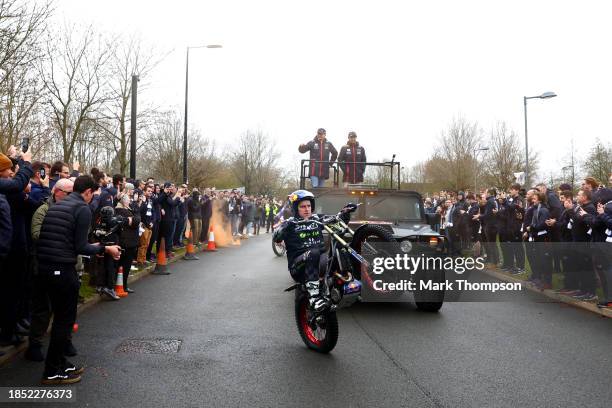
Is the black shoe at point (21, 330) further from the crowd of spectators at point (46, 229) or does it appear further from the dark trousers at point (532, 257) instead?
the dark trousers at point (532, 257)

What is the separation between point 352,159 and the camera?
1361 centimetres

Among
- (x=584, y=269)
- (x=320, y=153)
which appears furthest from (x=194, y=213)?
(x=584, y=269)

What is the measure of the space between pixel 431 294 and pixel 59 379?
530cm

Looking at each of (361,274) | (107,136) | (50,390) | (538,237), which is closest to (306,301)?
(361,274)

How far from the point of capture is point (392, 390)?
4820 mm

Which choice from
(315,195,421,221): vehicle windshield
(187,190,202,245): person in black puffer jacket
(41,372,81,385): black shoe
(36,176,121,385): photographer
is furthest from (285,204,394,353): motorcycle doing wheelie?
(187,190,202,245): person in black puffer jacket

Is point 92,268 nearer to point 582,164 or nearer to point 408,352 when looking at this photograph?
point 408,352

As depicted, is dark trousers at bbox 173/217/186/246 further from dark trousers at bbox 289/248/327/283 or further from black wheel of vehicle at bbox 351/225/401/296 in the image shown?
dark trousers at bbox 289/248/327/283

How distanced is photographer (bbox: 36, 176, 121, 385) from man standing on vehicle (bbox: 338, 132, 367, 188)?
8935mm

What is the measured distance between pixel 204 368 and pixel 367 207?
5.95 metres

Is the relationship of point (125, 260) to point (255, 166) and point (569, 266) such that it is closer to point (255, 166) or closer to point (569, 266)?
point (569, 266)

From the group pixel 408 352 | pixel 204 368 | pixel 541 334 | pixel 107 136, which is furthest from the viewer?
pixel 107 136

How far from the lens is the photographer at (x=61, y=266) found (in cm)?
497

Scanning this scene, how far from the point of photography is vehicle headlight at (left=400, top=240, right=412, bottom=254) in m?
7.67
